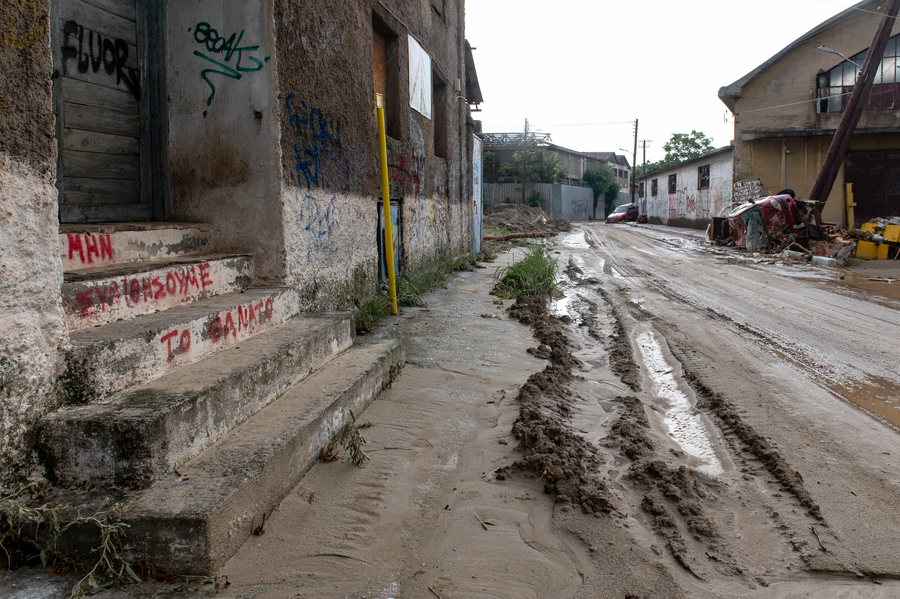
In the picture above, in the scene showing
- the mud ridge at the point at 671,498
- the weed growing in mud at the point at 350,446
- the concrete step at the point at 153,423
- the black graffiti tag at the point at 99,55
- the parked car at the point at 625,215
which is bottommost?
the mud ridge at the point at 671,498

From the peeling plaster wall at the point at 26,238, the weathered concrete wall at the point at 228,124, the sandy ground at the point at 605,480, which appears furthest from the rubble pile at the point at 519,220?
the peeling plaster wall at the point at 26,238

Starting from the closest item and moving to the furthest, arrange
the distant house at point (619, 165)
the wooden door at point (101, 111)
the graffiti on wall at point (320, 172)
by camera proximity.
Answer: the wooden door at point (101, 111) → the graffiti on wall at point (320, 172) → the distant house at point (619, 165)

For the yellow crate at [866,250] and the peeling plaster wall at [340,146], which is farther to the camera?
the yellow crate at [866,250]

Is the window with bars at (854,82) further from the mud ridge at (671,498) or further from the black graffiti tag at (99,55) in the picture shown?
the black graffiti tag at (99,55)

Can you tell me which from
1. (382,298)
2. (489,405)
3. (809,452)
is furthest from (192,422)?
(382,298)

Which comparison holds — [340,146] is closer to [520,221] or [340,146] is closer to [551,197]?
[520,221]

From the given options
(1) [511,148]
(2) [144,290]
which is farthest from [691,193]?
(2) [144,290]

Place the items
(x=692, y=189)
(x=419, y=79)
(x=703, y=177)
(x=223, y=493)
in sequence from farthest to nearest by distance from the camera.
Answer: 1. (x=692, y=189)
2. (x=703, y=177)
3. (x=419, y=79)
4. (x=223, y=493)

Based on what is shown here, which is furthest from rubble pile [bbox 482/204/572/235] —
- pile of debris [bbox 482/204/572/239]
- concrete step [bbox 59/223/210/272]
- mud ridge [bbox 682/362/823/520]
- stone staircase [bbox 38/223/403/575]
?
stone staircase [bbox 38/223/403/575]

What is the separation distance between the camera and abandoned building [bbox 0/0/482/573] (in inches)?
82.8

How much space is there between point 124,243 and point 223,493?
191cm

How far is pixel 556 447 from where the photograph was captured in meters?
3.03

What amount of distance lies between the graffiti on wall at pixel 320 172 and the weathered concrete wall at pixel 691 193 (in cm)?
2154

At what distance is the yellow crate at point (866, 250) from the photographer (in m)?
12.5
